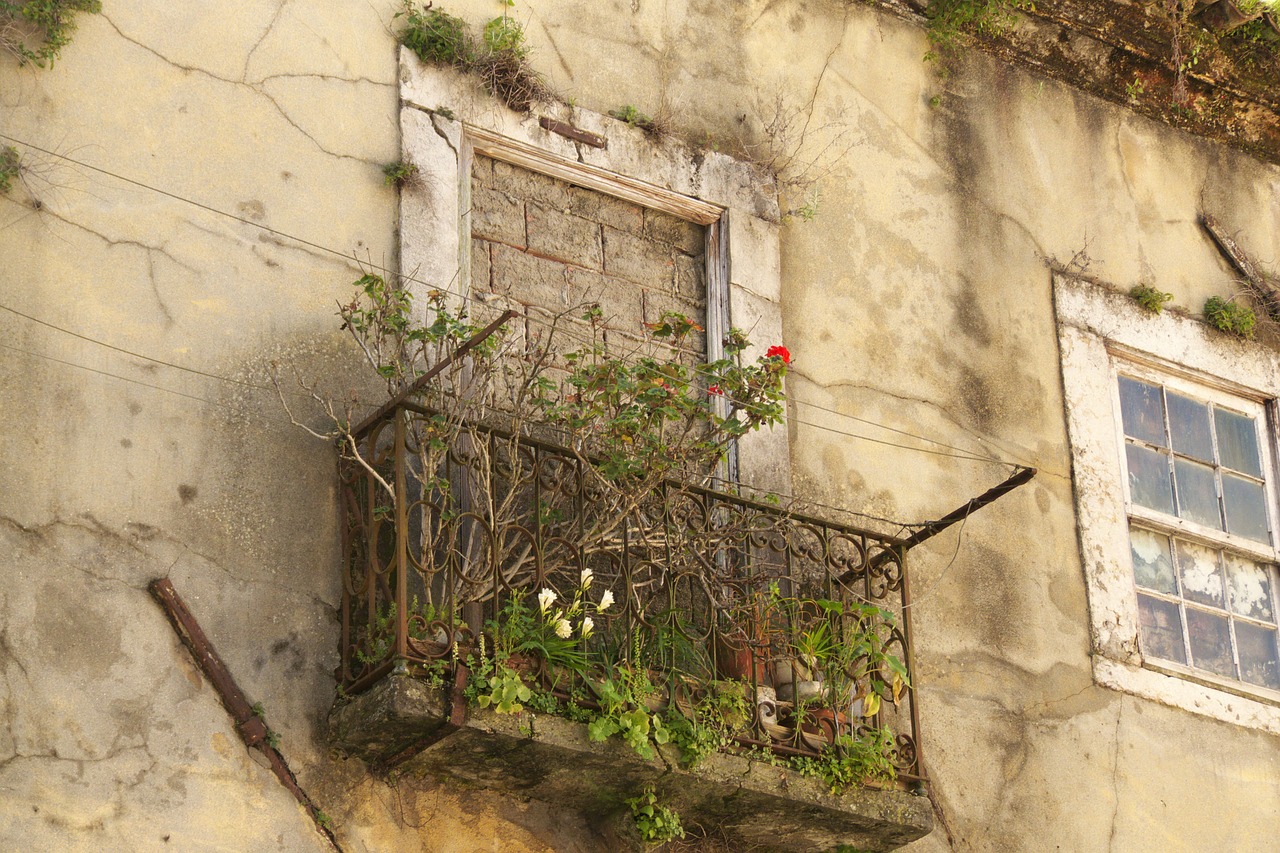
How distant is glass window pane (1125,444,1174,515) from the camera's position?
7.19m

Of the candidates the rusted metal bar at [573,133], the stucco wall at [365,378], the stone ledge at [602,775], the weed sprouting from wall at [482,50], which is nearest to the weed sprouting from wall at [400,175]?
the stucco wall at [365,378]

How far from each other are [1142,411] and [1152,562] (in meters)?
0.69

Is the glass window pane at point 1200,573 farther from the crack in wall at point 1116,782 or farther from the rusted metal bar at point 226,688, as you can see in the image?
the rusted metal bar at point 226,688

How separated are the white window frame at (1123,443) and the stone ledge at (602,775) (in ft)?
5.17

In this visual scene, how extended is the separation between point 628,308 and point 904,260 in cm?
132

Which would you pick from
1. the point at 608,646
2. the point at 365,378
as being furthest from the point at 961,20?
the point at 608,646

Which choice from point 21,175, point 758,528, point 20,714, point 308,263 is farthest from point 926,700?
point 21,175

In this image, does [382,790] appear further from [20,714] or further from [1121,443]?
[1121,443]

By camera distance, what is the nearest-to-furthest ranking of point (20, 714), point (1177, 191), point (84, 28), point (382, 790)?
point (20, 714) → point (382, 790) → point (84, 28) → point (1177, 191)

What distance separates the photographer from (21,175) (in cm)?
519

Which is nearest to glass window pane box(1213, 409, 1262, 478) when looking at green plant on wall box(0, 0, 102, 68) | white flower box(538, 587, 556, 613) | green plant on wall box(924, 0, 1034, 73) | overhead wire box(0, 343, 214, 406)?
green plant on wall box(924, 0, 1034, 73)

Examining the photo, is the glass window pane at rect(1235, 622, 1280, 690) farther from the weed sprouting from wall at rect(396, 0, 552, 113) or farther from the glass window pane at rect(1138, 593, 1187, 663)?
the weed sprouting from wall at rect(396, 0, 552, 113)

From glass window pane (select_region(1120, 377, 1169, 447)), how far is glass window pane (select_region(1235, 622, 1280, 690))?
838mm

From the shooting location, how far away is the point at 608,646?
5422mm
